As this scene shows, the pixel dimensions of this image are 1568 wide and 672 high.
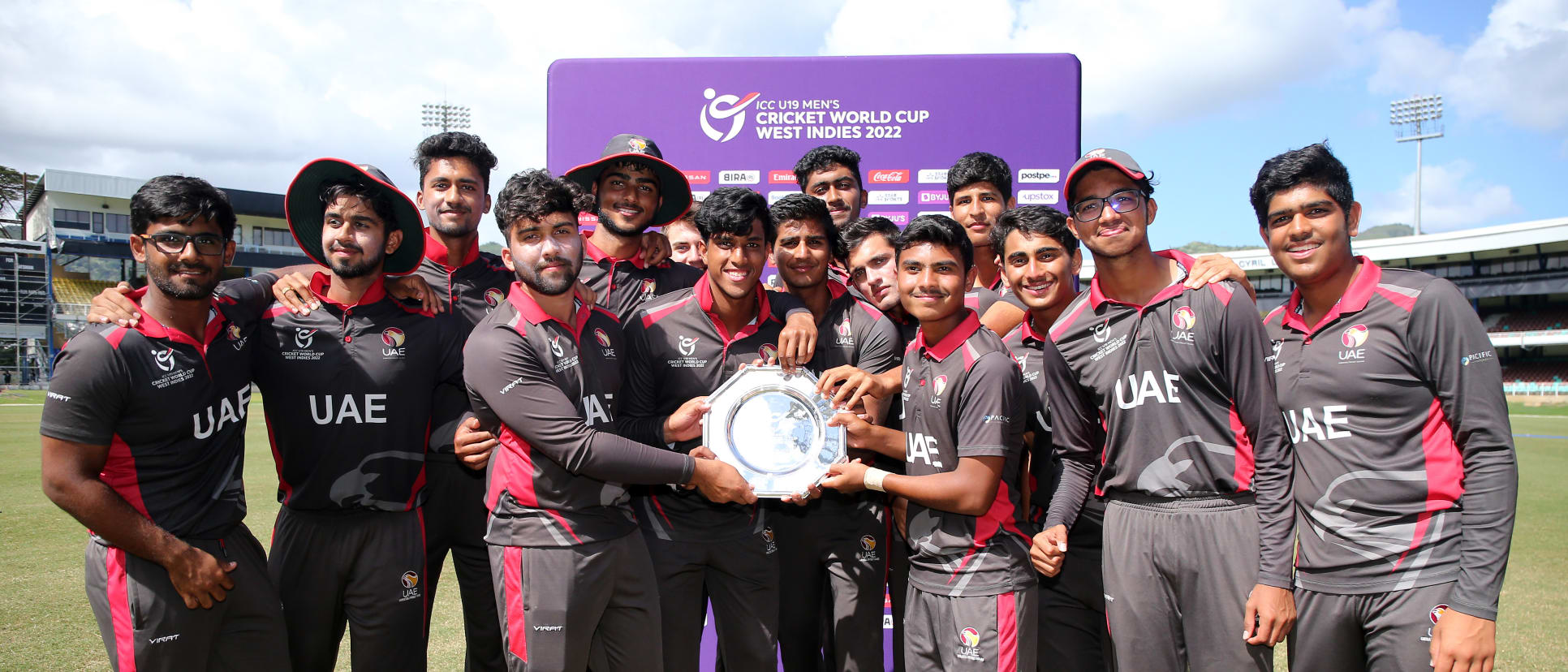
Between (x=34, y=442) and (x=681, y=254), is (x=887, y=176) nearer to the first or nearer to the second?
(x=681, y=254)

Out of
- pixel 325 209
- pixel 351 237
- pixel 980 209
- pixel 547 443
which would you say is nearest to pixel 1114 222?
pixel 980 209

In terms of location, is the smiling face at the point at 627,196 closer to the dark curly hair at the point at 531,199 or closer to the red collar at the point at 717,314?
the red collar at the point at 717,314

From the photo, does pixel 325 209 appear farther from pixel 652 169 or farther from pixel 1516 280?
pixel 1516 280

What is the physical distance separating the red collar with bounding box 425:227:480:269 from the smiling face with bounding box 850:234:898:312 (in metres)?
2.27

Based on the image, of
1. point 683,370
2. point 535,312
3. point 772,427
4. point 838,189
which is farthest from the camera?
point 838,189

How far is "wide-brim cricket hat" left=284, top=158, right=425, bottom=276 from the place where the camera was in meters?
4.22

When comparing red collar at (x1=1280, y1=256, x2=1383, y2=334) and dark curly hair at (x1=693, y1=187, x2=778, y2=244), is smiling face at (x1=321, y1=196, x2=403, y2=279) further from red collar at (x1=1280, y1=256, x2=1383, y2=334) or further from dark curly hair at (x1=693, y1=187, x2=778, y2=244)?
red collar at (x1=1280, y1=256, x2=1383, y2=334)

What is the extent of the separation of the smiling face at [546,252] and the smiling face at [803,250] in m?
1.22

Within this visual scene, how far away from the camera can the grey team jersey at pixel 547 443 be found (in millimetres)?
3646

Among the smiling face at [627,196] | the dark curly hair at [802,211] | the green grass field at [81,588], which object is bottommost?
the green grass field at [81,588]

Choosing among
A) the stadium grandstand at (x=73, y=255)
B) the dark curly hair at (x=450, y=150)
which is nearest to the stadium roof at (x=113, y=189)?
the stadium grandstand at (x=73, y=255)

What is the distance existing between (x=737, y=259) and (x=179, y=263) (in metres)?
2.44

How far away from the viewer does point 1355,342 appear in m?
3.32

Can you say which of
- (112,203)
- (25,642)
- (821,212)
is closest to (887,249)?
(821,212)
